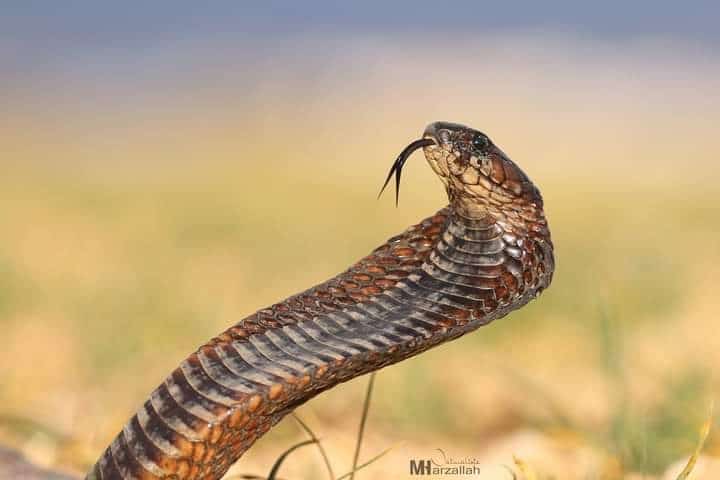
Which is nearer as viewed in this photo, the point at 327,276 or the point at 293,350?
the point at 293,350

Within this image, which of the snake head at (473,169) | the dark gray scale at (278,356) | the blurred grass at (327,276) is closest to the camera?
the dark gray scale at (278,356)

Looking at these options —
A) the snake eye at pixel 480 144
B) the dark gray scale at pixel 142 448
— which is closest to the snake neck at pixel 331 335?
the dark gray scale at pixel 142 448

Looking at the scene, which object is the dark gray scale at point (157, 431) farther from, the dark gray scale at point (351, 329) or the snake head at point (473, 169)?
the snake head at point (473, 169)

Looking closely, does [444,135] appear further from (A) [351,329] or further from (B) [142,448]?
(B) [142,448]

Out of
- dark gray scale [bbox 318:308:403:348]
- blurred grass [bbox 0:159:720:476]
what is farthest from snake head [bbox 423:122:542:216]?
blurred grass [bbox 0:159:720:476]

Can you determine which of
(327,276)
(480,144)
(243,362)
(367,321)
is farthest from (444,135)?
(327,276)

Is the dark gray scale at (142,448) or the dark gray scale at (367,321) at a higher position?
the dark gray scale at (367,321)
